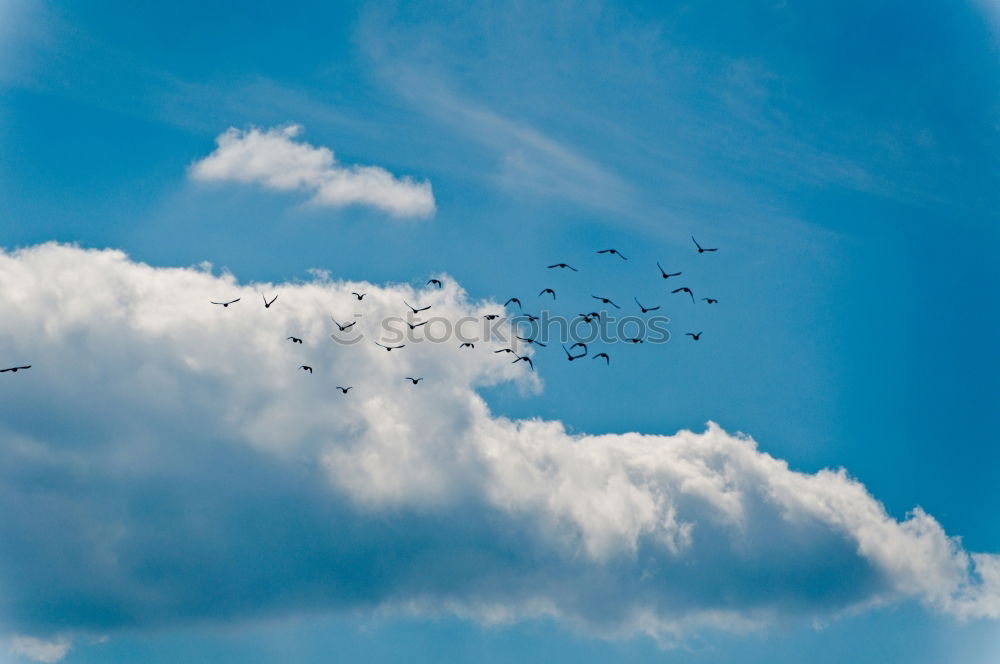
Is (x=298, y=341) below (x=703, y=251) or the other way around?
below

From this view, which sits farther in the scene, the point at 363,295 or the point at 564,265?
the point at 363,295

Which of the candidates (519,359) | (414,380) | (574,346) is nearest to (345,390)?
(414,380)

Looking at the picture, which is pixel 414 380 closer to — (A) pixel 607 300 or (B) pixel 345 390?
(B) pixel 345 390

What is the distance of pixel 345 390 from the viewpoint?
123m

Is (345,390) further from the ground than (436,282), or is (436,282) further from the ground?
(436,282)

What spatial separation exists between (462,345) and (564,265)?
2232cm

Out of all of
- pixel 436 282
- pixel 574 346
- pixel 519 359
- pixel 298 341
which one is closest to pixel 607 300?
pixel 574 346

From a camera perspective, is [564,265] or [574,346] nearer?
[564,265]

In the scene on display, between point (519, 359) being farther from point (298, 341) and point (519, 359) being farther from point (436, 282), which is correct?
point (298, 341)

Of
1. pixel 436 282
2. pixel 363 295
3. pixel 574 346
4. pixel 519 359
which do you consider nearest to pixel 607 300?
pixel 574 346

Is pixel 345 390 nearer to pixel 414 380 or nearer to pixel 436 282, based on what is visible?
pixel 414 380

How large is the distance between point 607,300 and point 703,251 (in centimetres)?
1780

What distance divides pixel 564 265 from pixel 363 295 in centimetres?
3159

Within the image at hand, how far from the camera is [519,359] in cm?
11612
